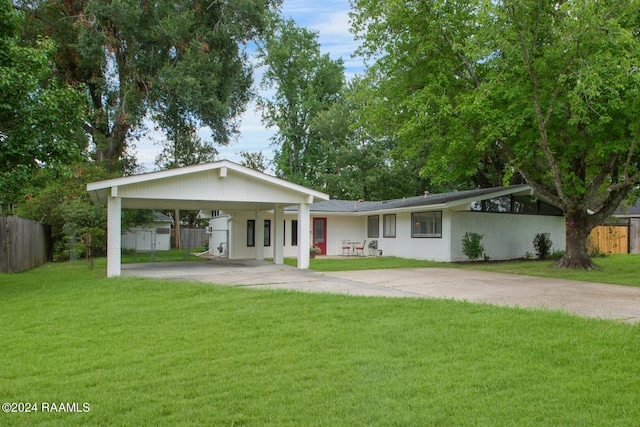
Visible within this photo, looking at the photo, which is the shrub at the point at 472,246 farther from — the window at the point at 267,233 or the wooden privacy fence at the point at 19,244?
the wooden privacy fence at the point at 19,244

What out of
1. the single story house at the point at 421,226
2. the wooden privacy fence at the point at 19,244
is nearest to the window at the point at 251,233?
the single story house at the point at 421,226

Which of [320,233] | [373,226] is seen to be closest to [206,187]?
[320,233]

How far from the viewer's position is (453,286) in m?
10.9

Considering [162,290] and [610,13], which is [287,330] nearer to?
[162,290]

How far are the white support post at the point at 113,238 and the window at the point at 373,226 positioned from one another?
13.6 metres

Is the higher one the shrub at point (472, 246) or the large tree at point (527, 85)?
the large tree at point (527, 85)

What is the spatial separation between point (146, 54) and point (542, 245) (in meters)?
20.8

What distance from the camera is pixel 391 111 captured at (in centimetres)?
1714

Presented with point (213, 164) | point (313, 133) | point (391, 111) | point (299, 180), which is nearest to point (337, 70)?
point (313, 133)

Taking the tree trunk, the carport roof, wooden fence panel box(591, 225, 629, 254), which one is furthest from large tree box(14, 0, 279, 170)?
wooden fence panel box(591, 225, 629, 254)

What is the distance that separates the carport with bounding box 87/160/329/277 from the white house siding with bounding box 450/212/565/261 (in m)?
7.03

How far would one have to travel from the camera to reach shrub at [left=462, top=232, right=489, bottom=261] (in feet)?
62.1

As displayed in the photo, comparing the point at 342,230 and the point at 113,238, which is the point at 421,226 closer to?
the point at 342,230

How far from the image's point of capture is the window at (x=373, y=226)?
23.6 meters
